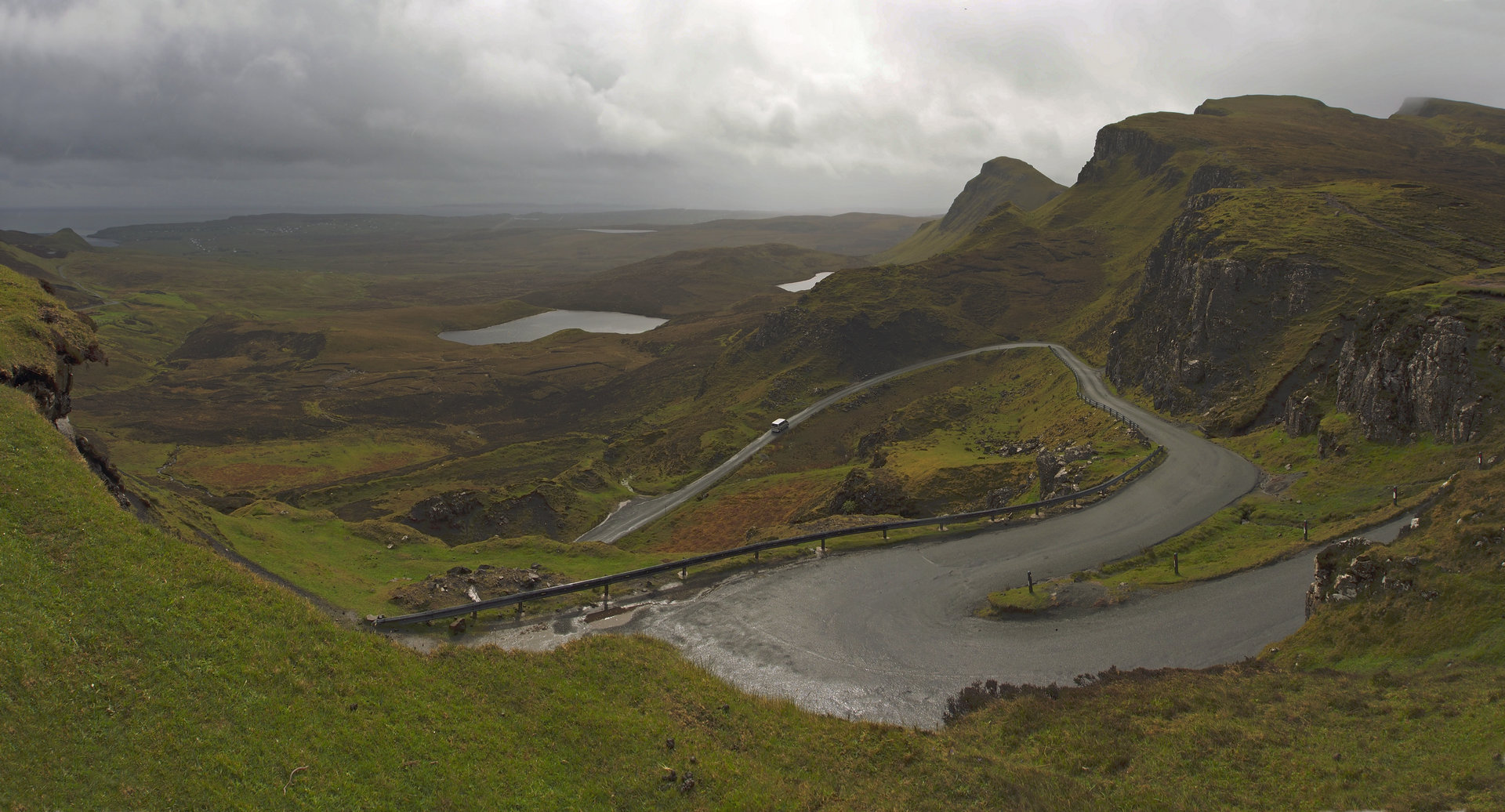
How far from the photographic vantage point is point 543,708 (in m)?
20.0

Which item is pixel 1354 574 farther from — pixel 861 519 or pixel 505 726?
pixel 505 726

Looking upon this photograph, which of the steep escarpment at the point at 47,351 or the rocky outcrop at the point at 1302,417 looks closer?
the steep escarpment at the point at 47,351

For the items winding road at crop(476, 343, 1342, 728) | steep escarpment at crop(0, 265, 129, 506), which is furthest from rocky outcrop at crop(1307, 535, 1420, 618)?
steep escarpment at crop(0, 265, 129, 506)

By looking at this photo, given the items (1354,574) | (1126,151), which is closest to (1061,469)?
(1354,574)

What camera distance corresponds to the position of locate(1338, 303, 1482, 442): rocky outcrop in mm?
38906

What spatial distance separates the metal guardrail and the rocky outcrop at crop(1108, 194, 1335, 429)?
2376 cm

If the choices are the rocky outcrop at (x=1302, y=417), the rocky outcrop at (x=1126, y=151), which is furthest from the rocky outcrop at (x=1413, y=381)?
the rocky outcrop at (x=1126, y=151)

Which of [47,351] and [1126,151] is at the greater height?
[1126,151]

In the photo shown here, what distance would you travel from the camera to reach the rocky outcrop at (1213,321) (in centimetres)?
6575

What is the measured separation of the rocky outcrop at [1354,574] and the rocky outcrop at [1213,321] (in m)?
38.4

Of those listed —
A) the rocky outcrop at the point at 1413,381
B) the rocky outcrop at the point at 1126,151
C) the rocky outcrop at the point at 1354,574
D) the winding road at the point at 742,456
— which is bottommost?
the winding road at the point at 742,456

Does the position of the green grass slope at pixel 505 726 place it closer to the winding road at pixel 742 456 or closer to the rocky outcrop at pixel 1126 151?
the winding road at pixel 742 456

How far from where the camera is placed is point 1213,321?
70.1 meters

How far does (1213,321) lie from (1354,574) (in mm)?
55269
